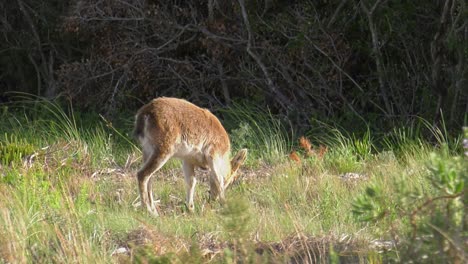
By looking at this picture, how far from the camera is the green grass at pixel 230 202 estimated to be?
19.4ft

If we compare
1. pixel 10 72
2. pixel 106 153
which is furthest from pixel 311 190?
pixel 10 72

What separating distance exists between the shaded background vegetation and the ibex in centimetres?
588

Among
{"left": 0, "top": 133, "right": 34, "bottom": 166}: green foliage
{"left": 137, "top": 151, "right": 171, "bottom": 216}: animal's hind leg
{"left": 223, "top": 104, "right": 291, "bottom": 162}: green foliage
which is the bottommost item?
{"left": 223, "top": 104, "right": 291, "bottom": 162}: green foliage

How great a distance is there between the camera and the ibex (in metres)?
11.0

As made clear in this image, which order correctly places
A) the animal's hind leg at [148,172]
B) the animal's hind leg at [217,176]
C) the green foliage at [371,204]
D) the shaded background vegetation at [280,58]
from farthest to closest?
1. the shaded background vegetation at [280,58]
2. the animal's hind leg at [217,176]
3. the animal's hind leg at [148,172]
4. the green foliage at [371,204]

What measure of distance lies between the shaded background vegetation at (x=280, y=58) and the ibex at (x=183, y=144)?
19.3 ft

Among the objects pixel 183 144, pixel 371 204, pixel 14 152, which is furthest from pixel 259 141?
pixel 371 204

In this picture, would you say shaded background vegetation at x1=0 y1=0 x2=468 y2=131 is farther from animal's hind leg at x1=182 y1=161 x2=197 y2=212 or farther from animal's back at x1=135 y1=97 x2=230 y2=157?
animal's hind leg at x1=182 y1=161 x2=197 y2=212

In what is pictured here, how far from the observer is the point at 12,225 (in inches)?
317

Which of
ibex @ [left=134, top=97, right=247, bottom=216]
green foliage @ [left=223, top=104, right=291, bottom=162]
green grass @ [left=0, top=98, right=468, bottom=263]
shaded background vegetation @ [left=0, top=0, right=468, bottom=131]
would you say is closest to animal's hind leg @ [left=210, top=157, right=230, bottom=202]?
ibex @ [left=134, top=97, right=247, bottom=216]

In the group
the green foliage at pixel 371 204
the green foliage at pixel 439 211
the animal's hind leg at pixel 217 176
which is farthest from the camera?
the animal's hind leg at pixel 217 176

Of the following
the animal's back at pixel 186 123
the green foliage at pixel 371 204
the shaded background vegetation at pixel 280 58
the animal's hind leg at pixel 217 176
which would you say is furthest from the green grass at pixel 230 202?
the shaded background vegetation at pixel 280 58

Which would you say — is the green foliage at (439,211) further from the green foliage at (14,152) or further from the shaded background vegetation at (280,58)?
the shaded background vegetation at (280,58)

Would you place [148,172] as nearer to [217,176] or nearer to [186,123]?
[186,123]
